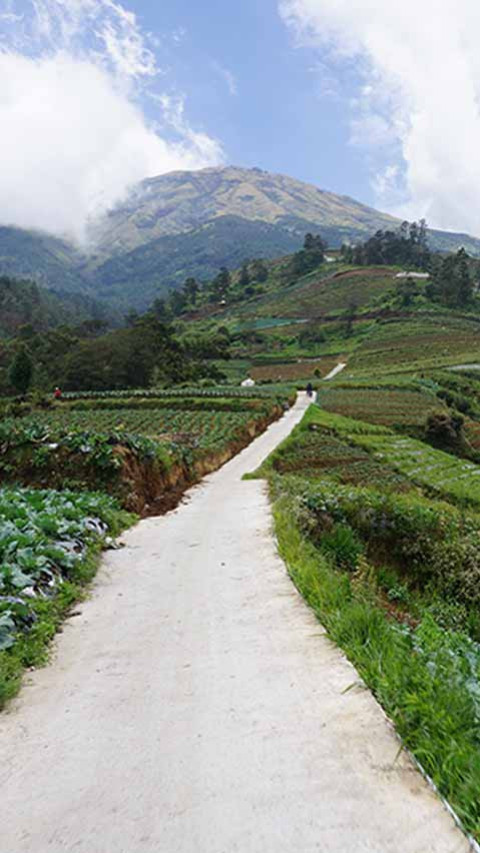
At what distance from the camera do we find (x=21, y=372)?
2712 inches

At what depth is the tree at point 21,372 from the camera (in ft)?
224

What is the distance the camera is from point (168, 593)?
7094 millimetres

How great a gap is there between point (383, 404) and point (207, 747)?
156ft

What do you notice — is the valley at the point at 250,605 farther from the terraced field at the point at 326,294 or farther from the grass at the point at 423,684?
the terraced field at the point at 326,294

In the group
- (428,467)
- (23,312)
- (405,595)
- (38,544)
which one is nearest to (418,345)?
(428,467)

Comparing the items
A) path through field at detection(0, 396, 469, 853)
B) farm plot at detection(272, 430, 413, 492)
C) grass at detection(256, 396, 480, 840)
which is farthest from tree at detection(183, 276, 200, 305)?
path through field at detection(0, 396, 469, 853)

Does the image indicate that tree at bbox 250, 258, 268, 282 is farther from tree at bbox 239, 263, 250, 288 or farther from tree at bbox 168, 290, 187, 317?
tree at bbox 168, 290, 187, 317

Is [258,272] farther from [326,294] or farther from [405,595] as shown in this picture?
[405,595]

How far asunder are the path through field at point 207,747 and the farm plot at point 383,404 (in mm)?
37808

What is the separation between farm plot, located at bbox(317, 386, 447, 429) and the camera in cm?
4222

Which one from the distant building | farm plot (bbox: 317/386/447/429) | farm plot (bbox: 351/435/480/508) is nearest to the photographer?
farm plot (bbox: 351/435/480/508)

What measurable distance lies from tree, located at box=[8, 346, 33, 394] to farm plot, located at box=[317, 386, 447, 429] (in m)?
38.7

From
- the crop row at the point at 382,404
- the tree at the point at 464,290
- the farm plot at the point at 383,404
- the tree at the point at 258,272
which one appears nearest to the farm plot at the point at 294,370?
the farm plot at the point at 383,404

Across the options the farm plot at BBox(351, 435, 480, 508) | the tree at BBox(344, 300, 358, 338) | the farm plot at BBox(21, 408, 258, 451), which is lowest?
the farm plot at BBox(351, 435, 480, 508)
